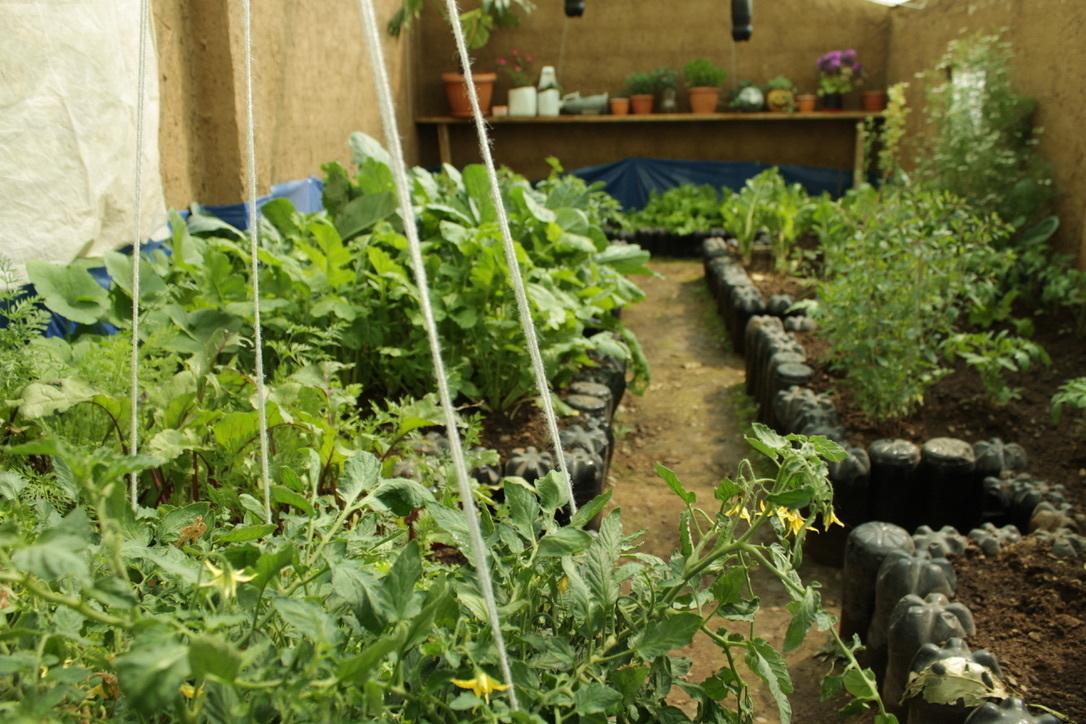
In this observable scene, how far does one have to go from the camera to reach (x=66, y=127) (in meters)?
2.86

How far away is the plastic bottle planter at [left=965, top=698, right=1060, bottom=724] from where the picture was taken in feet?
4.93

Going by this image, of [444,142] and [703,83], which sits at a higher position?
[703,83]

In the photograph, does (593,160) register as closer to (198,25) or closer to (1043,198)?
(1043,198)

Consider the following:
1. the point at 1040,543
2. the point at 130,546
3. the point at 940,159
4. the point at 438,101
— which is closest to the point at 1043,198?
the point at 940,159

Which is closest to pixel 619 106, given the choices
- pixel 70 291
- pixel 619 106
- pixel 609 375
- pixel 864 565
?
pixel 619 106

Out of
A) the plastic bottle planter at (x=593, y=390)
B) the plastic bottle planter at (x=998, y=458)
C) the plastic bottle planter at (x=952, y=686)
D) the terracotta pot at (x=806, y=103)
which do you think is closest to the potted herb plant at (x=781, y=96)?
the terracotta pot at (x=806, y=103)

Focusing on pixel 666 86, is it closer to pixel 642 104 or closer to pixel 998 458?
pixel 642 104

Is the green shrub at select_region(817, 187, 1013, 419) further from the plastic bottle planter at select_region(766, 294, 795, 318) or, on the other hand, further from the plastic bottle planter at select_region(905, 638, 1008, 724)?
the plastic bottle planter at select_region(905, 638, 1008, 724)

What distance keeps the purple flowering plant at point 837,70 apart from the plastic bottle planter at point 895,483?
642 centimetres

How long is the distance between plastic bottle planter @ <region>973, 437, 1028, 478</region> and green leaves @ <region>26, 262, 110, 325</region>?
101 inches

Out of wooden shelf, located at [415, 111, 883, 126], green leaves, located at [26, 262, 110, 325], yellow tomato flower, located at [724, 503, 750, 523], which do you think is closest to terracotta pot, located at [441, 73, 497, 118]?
wooden shelf, located at [415, 111, 883, 126]

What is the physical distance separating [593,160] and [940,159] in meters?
4.19

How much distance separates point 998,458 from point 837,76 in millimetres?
6662

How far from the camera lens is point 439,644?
986 millimetres
